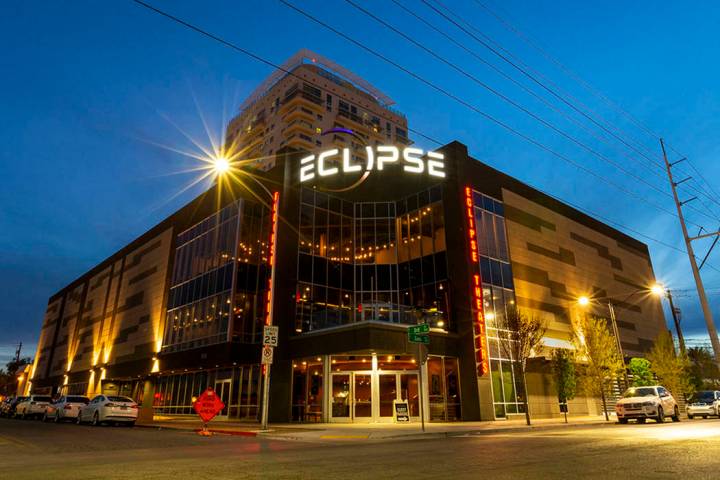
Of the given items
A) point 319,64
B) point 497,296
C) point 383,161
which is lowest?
point 497,296

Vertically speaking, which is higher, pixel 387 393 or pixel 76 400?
pixel 387 393

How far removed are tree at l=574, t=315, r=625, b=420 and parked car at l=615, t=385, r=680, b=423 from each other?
5.83 m

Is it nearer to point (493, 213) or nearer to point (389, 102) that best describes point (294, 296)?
point (493, 213)

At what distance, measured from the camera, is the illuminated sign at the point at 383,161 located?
2755 centimetres

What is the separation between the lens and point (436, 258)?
29.1 metres

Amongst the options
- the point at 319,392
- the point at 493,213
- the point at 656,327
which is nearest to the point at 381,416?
the point at 319,392

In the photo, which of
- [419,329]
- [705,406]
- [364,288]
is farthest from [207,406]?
[705,406]

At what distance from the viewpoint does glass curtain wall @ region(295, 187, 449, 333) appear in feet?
95.5

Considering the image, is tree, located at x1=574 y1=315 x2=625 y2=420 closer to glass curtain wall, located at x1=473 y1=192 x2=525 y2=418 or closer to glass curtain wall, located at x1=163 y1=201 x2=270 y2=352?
glass curtain wall, located at x1=473 y1=192 x2=525 y2=418

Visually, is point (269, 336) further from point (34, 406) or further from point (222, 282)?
point (34, 406)

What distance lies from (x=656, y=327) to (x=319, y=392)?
122 ft

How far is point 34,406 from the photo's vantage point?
31938 millimetres

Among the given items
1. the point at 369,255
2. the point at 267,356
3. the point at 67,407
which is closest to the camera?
the point at 267,356

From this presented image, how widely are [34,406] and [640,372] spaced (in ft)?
144
